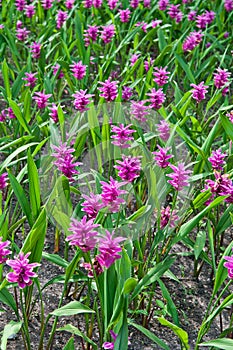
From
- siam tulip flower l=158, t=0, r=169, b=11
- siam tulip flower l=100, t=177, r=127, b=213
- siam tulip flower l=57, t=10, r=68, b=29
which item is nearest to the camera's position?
siam tulip flower l=100, t=177, r=127, b=213

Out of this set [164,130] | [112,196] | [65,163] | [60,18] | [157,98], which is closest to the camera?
[112,196]

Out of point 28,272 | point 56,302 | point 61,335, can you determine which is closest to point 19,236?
point 56,302

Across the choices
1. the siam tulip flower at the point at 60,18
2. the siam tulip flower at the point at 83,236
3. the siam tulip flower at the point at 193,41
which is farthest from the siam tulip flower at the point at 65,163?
the siam tulip flower at the point at 60,18

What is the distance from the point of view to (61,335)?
2006 millimetres

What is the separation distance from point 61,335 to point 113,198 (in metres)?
0.66

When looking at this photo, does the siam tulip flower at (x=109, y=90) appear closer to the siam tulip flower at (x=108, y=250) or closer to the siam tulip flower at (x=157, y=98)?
the siam tulip flower at (x=157, y=98)

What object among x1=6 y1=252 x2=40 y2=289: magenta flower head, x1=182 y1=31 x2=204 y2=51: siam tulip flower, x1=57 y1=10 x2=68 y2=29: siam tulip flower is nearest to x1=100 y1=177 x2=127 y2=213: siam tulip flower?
x1=6 y1=252 x2=40 y2=289: magenta flower head

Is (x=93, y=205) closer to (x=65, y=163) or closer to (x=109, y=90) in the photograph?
(x=65, y=163)

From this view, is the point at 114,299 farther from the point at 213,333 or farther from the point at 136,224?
the point at 213,333

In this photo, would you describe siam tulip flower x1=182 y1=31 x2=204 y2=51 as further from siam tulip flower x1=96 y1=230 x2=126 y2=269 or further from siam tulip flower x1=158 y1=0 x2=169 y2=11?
siam tulip flower x1=96 y1=230 x2=126 y2=269

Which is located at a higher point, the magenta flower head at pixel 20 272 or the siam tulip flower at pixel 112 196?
the siam tulip flower at pixel 112 196

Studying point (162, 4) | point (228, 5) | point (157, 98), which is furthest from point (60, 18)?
point (157, 98)

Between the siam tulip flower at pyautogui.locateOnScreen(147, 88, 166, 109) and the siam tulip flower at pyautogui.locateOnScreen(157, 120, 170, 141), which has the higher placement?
the siam tulip flower at pyautogui.locateOnScreen(147, 88, 166, 109)

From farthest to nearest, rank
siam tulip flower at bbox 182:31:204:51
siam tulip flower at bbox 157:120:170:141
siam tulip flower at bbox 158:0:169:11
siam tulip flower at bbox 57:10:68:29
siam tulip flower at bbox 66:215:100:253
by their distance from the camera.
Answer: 1. siam tulip flower at bbox 158:0:169:11
2. siam tulip flower at bbox 57:10:68:29
3. siam tulip flower at bbox 182:31:204:51
4. siam tulip flower at bbox 157:120:170:141
5. siam tulip flower at bbox 66:215:100:253
